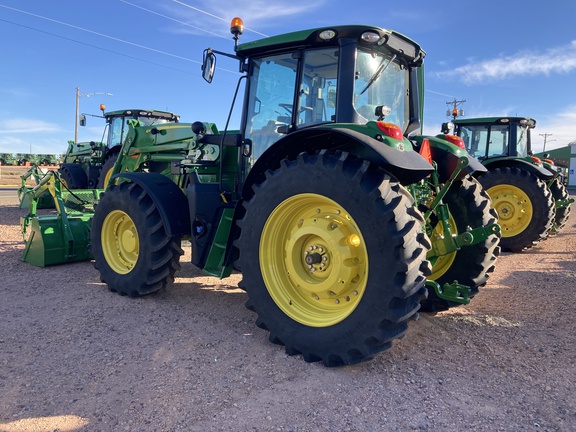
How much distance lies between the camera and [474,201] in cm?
417

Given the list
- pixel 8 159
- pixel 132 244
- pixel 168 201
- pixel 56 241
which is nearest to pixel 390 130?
pixel 168 201

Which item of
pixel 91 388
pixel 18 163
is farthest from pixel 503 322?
pixel 18 163

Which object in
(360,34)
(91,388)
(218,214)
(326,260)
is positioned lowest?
(91,388)

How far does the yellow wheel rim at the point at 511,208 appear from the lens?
332 inches

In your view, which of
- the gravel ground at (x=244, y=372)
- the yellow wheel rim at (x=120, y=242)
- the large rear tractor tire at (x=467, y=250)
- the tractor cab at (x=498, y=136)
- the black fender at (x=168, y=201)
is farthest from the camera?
the tractor cab at (x=498, y=136)

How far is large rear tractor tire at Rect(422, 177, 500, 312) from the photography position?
13.5 ft

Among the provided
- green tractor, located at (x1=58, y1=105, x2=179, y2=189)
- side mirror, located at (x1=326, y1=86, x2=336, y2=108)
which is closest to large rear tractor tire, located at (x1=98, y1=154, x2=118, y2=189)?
green tractor, located at (x1=58, y1=105, x2=179, y2=189)

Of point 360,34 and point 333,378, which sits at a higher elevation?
point 360,34

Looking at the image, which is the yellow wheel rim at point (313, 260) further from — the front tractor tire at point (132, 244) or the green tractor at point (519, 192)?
the green tractor at point (519, 192)

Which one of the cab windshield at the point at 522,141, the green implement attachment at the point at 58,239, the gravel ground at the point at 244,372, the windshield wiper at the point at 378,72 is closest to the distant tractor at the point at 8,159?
the green implement attachment at the point at 58,239

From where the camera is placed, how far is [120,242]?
16.8ft

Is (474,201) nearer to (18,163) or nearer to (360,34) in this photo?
(360,34)

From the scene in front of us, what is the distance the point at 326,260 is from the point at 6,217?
33.3ft

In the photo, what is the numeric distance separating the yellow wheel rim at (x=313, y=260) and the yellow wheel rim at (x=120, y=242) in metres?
2.00
